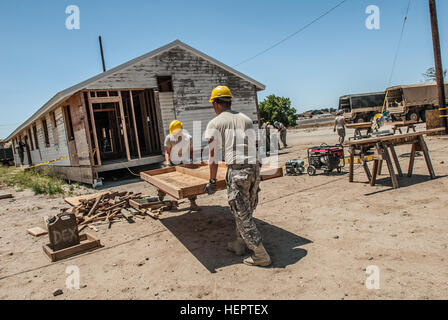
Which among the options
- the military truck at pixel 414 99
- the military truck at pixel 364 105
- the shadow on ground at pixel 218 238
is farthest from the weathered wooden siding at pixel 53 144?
the military truck at pixel 414 99

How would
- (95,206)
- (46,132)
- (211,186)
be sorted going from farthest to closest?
1. (46,132)
2. (95,206)
3. (211,186)

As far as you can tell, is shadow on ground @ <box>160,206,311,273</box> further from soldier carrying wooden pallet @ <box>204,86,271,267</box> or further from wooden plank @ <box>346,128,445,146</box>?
wooden plank @ <box>346,128,445,146</box>

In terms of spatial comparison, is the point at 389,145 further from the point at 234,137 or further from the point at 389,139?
the point at 234,137

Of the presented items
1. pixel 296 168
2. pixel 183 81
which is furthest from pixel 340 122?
pixel 183 81

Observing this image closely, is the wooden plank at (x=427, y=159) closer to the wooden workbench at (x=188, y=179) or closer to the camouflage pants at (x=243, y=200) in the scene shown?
the wooden workbench at (x=188, y=179)

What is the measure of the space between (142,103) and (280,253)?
1298cm

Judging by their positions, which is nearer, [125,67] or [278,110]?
[125,67]

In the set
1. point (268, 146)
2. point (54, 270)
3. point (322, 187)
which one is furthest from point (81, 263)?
point (268, 146)

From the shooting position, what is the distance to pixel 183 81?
14062 mm

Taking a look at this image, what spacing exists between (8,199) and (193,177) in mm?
8773

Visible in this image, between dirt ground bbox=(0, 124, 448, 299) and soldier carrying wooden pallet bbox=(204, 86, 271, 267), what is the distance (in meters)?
0.34

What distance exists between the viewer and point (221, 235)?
512 cm

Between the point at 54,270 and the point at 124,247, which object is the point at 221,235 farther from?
the point at 54,270
